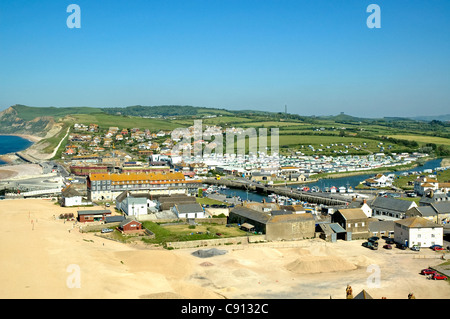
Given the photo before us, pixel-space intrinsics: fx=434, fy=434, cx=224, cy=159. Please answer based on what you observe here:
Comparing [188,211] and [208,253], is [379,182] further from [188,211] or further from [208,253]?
[208,253]

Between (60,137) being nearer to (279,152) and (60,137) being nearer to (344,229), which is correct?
(279,152)

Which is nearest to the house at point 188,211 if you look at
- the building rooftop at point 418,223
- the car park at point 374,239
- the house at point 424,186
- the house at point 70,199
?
the house at point 70,199

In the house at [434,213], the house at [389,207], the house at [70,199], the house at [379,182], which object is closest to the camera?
the house at [434,213]

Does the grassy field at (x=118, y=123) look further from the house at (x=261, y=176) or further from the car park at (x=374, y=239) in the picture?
the car park at (x=374, y=239)

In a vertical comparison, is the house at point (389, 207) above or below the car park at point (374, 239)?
above

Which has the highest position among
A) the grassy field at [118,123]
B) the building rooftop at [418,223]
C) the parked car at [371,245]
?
the grassy field at [118,123]

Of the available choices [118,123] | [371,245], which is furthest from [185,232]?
[118,123]
